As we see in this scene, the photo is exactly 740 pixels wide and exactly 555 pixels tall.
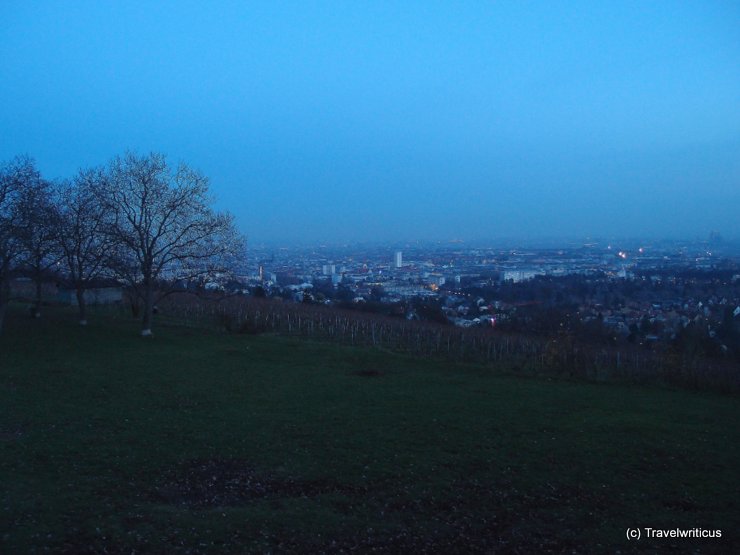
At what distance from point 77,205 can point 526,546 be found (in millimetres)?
24410

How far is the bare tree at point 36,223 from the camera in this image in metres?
19.6

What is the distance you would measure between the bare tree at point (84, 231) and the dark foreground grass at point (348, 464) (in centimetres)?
926

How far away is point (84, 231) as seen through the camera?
80.4 feet

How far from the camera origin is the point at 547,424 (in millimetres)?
11297

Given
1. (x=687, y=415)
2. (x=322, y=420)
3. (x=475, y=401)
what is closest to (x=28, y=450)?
(x=322, y=420)

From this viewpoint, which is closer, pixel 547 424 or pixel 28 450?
pixel 28 450

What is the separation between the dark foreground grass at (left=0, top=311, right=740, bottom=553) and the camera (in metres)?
6.26

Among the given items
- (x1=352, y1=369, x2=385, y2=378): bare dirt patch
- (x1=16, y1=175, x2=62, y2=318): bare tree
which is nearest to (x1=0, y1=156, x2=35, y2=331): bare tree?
(x1=16, y1=175, x2=62, y2=318): bare tree

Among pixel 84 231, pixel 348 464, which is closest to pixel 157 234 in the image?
pixel 84 231

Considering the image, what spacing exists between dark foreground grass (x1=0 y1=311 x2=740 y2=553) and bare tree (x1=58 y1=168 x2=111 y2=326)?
9.26m

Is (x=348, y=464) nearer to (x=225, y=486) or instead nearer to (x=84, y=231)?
(x=225, y=486)

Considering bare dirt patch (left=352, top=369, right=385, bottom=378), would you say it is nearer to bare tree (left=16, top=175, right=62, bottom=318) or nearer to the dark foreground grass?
the dark foreground grass

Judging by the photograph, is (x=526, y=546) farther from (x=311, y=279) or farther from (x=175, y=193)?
(x=311, y=279)

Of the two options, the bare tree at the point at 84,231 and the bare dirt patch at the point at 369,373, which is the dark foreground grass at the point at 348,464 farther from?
the bare tree at the point at 84,231
